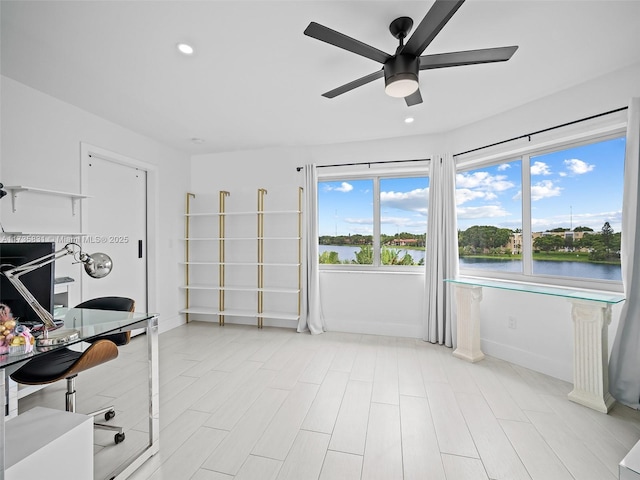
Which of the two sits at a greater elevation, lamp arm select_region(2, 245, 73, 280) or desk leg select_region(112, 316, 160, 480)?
lamp arm select_region(2, 245, 73, 280)

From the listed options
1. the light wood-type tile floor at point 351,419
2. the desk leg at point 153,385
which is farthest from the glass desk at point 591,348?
the desk leg at point 153,385

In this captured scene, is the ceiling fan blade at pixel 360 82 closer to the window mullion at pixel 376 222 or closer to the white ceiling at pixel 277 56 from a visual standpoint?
the white ceiling at pixel 277 56

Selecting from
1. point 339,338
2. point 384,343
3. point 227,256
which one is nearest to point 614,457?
point 384,343

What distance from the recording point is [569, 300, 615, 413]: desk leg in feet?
7.55

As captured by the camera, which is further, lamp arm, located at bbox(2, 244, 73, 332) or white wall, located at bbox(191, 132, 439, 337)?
white wall, located at bbox(191, 132, 439, 337)

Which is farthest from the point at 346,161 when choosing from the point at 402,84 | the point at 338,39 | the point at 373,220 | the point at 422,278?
the point at 338,39

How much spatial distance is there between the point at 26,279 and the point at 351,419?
2.11 m

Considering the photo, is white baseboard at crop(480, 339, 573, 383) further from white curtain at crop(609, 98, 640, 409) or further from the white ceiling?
the white ceiling

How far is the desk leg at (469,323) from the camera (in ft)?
10.6

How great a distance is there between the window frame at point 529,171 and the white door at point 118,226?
411 cm

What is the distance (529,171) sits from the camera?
10.7ft

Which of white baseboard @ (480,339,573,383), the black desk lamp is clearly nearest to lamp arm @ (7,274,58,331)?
the black desk lamp

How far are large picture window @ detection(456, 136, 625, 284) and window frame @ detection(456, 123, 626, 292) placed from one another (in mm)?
11

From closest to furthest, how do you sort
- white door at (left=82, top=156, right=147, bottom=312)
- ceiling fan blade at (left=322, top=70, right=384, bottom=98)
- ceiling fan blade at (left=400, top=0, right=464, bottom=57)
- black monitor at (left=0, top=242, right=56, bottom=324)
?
ceiling fan blade at (left=400, top=0, right=464, bottom=57) < black monitor at (left=0, top=242, right=56, bottom=324) < ceiling fan blade at (left=322, top=70, right=384, bottom=98) < white door at (left=82, top=156, right=147, bottom=312)
